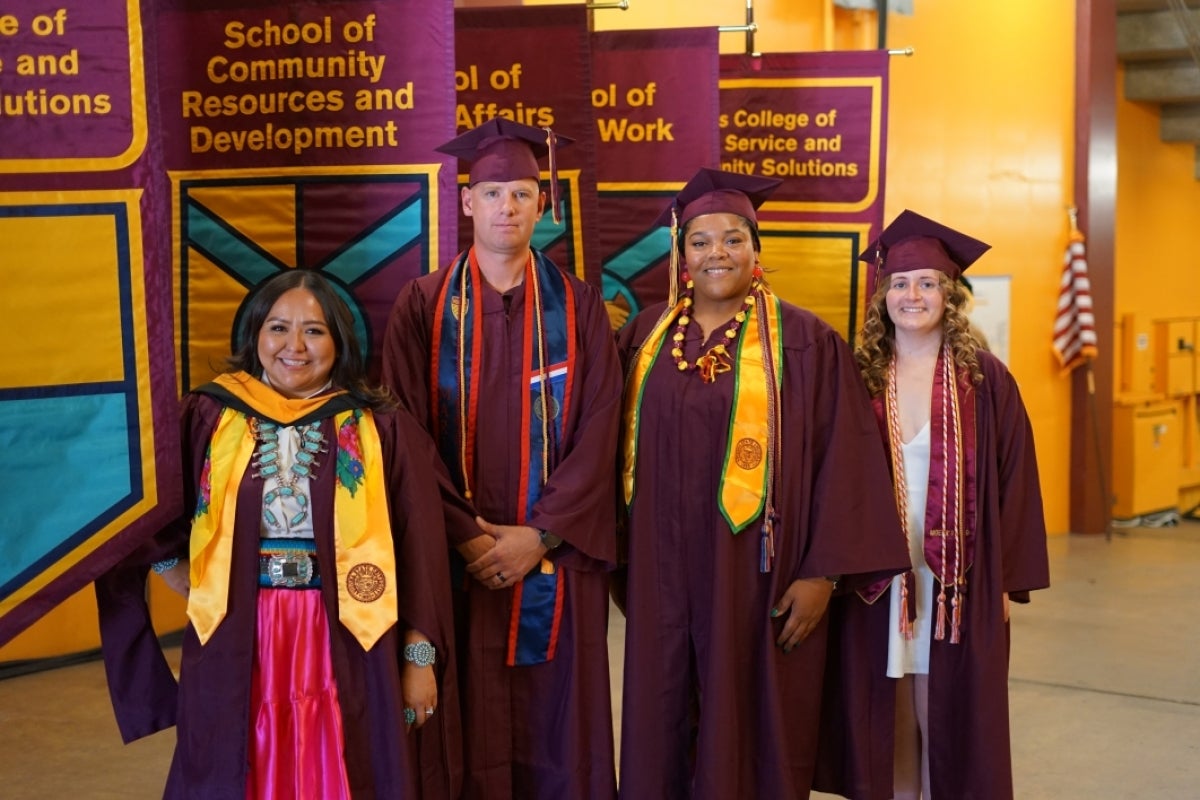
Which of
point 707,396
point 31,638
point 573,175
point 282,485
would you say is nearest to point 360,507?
point 282,485

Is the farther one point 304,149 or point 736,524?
point 304,149

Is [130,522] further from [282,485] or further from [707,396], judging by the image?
[707,396]

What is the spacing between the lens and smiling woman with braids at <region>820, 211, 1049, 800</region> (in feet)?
10.2

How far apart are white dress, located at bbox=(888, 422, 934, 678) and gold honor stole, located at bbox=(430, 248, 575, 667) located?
0.85 meters

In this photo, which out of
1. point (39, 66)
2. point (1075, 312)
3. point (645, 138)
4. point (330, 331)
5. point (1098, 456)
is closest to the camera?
point (39, 66)

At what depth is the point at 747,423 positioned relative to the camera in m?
3.03

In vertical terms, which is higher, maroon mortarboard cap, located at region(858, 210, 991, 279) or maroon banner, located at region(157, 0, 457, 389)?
maroon banner, located at region(157, 0, 457, 389)

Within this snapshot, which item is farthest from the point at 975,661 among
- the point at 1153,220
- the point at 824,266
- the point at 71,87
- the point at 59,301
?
the point at 1153,220

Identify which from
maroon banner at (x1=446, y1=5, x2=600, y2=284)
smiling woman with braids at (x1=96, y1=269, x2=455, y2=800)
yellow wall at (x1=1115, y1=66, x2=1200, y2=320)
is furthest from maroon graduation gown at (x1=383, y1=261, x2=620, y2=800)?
yellow wall at (x1=1115, y1=66, x2=1200, y2=320)

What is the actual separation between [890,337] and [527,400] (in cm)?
99

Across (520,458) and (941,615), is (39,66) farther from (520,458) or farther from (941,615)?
(941,615)

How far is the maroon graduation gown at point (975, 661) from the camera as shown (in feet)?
10.2

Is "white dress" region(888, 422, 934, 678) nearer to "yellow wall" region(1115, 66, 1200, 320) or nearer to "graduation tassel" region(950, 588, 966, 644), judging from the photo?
"graduation tassel" region(950, 588, 966, 644)

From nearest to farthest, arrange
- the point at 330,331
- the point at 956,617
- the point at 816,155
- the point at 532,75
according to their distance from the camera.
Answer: the point at 330,331 < the point at 956,617 < the point at 532,75 < the point at 816,155
